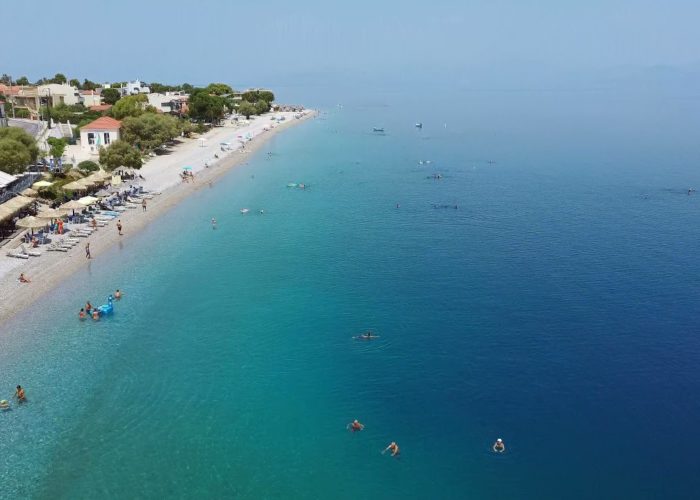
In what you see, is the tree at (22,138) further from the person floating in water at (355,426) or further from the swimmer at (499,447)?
the swimmer at (499,447)

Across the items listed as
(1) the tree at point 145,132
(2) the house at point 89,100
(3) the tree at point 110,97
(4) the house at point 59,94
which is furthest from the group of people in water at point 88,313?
(3) the tree at point 110,97

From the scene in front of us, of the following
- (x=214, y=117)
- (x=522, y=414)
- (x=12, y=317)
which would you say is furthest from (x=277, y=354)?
(x=214, y=117)

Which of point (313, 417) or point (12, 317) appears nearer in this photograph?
point (313, 417)

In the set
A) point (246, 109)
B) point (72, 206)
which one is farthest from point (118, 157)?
point (246, 109)

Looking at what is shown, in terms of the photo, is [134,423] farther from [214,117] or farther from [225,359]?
[214,117]

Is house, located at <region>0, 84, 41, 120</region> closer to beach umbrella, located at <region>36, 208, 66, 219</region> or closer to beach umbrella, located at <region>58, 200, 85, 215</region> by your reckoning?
beach umbrella, located at <region>58, 200, 85, 215</region>
